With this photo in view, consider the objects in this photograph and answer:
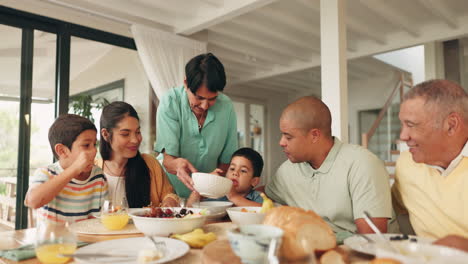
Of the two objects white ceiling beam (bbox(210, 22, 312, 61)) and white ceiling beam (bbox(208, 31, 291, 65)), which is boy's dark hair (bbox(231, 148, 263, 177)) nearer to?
white ceiling beam (bbox(210, 22, 312, 61))

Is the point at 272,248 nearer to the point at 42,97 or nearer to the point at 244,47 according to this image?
the point at 42,97

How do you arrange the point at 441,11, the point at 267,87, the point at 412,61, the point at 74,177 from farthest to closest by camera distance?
the point at 267,87, the point at 412,61, the point at 441,11, the point at 74,177

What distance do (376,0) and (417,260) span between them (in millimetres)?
4099

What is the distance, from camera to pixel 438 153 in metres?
1.31

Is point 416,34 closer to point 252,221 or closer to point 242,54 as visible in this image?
point 242,54

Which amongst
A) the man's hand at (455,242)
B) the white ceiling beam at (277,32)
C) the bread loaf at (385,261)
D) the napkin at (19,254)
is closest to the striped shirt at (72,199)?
the napkin at (19,254)

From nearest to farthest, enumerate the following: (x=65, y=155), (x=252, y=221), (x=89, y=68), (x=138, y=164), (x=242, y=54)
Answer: (x=252, y=221) < (x=65, y=155) < (x=138, y=164) < (x=89, y=68) < (x=242, y=54)

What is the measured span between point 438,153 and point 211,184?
35.4 inches

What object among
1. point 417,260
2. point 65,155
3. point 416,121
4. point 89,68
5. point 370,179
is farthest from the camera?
point 89,68

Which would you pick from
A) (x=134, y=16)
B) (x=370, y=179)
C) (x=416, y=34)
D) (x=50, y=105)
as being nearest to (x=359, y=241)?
(x=370, y=179)

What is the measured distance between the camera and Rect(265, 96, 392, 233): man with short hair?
139cm

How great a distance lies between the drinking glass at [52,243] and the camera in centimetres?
89

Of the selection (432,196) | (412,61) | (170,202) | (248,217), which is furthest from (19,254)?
(412,61)

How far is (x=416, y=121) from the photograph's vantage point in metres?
1.30
